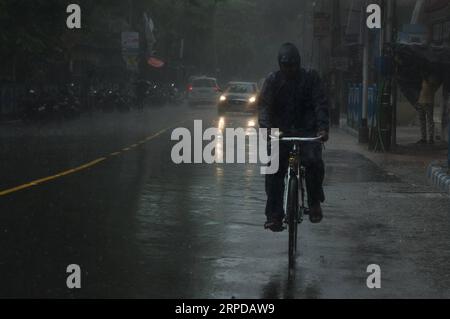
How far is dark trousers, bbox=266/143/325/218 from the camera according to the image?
10391 mm

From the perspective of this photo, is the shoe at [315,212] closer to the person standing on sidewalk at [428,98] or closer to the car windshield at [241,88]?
the person standing on sidewalk at [428,98]

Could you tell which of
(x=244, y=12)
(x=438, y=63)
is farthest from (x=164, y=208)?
(x=244, y=12)

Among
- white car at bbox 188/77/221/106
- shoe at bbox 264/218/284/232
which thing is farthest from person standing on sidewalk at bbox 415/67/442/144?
white car at bbox 188/77/221/106

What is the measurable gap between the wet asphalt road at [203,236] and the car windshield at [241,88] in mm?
33306

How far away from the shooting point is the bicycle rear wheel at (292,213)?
32.0 ft

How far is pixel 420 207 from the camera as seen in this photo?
594 inches

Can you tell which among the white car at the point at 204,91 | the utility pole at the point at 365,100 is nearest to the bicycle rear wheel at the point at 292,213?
the utility pole at the point at 365,100

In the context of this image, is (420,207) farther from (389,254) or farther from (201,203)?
(389,254)

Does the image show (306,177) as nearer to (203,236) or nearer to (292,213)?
(292,213)

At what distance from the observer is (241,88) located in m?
54.5

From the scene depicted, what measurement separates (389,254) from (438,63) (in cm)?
1830

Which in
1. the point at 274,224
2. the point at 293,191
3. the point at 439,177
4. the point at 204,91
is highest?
the point at 293,191

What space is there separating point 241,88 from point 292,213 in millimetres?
44734

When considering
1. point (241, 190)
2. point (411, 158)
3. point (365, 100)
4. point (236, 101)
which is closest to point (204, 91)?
point (236, 101)
